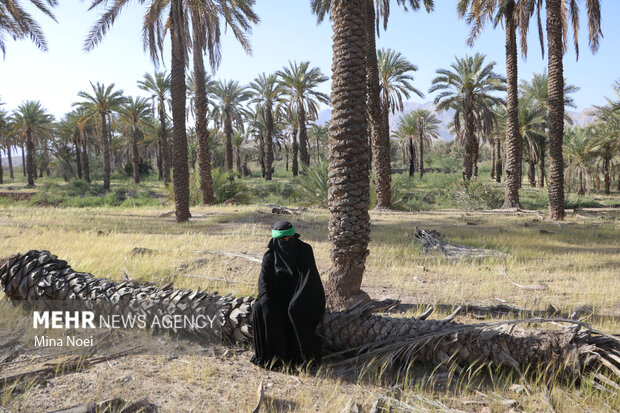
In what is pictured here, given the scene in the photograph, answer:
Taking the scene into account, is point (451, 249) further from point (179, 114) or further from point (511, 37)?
point (511, 37)

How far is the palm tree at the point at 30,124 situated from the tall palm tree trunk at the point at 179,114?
3166 centimetres

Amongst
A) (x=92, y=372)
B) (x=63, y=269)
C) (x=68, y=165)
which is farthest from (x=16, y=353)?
(x=68, y=165)

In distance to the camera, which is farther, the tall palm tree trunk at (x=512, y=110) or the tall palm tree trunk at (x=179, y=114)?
the tall palm tree trunk at (x=512, y=110)

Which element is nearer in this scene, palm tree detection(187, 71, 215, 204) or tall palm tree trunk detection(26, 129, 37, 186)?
palm tree detection(187, 71, 215, 204)

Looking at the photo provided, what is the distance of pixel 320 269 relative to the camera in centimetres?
695

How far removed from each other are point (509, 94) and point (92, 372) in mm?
18098

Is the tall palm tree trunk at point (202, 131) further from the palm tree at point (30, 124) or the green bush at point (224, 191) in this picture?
the palm tree at point (30, 124)

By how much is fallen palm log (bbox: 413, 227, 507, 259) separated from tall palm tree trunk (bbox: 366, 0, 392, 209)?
6.95 meters

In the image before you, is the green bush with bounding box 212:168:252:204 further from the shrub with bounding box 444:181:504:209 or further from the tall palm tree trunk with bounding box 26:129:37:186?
the tall palm tree trunk with bounding box 26:129:37:186

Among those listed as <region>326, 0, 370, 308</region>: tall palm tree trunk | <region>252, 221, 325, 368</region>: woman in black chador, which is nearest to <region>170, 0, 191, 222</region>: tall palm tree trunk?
<region>326, 0, 370, 308</region>: tall palm tree trunk

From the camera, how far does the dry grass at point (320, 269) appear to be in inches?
119

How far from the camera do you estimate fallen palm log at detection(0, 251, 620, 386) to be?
10.6 feet

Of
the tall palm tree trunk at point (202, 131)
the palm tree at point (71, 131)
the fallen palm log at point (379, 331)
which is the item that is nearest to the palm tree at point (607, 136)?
the tall palm tree trunk at point (202, 131)

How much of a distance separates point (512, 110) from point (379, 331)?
1637cm
